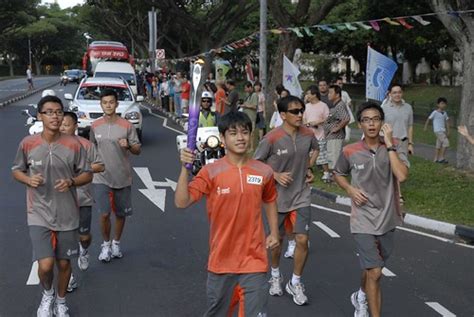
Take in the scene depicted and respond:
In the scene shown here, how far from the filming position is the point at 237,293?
4.23m

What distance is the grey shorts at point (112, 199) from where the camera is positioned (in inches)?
275

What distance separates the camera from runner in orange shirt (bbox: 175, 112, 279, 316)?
417 cm

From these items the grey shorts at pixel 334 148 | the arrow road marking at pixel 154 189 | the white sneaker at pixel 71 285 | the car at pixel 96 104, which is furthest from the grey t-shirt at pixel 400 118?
the car at pixel 96 104

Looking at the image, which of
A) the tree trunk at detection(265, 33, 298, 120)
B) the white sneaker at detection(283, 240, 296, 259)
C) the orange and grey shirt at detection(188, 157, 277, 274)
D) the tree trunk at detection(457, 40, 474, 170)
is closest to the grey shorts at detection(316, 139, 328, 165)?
the tree trunk at detection(457, 40, 474, 170)

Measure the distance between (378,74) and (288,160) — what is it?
6150mm

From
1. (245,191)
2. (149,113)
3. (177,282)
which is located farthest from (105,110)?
(149,113)

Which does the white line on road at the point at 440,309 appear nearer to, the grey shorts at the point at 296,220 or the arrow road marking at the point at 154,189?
the grey shorts at the point at 296,220

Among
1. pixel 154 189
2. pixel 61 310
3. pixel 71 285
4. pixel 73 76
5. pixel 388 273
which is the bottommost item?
pixel 73 76

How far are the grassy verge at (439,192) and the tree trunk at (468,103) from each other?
30 cm

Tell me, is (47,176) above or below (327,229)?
above

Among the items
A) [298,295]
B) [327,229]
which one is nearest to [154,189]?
[327,229]

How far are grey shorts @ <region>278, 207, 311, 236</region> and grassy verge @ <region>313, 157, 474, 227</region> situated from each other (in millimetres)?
3953

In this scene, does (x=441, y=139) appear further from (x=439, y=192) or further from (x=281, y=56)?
(x=281, y=56)

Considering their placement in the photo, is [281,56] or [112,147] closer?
[112,147]
